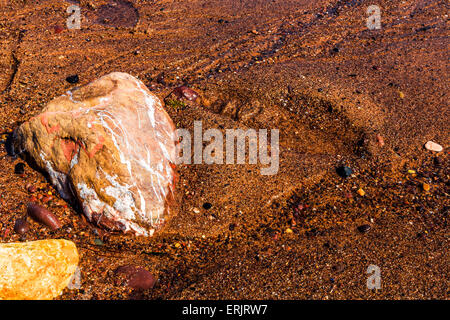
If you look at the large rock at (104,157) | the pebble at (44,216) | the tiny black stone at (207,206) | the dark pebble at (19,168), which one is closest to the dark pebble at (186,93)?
the large rock at (104,157)

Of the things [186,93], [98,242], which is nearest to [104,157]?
[98,242]

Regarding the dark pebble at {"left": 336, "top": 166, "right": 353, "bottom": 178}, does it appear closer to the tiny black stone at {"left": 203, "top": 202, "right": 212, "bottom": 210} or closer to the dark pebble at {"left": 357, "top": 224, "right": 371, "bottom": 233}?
the dark pebble at {"left": 357, "top": 224, "right": 371, "bottom": 233}

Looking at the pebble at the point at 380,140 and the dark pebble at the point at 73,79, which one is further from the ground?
the dark pebble at the point at 73,79

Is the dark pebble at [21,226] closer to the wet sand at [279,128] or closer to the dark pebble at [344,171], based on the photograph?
the wet sand at [279,128]

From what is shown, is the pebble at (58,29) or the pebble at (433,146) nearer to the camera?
the pebble at (433,146)

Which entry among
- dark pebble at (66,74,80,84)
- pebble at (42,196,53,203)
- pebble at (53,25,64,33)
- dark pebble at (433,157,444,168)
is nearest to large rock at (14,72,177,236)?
pebble at (42,196,53,203)

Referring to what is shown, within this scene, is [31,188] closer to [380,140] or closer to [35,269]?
[35,269]

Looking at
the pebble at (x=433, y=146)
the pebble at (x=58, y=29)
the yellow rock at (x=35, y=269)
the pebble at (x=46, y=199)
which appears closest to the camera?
the yellow rock at (x=35, y=269)
